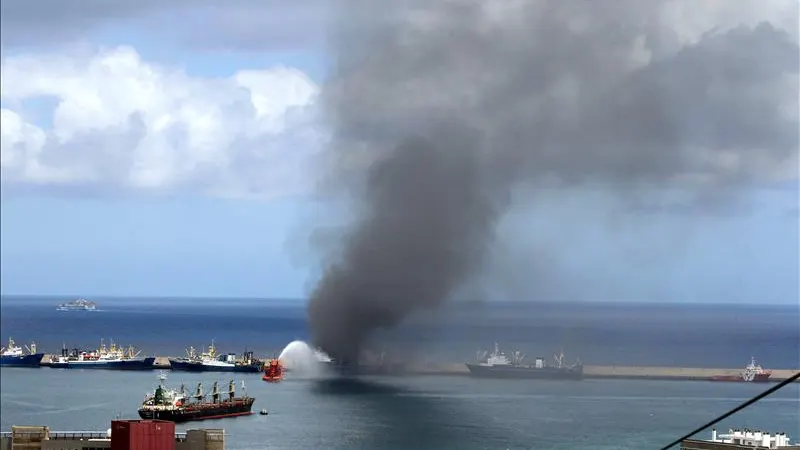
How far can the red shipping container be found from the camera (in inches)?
1619

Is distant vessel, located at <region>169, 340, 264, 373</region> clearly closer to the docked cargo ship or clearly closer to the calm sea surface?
the calm sea surface

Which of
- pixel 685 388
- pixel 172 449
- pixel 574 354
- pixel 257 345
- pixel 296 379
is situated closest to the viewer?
pixel 172 449

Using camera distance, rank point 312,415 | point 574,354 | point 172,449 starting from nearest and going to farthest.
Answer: point 172,449
point 312,415
point 574,354

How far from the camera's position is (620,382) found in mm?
117875

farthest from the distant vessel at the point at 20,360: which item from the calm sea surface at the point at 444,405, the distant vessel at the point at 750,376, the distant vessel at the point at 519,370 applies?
the distant vessel at the point at 750,376

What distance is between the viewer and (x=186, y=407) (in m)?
85.6

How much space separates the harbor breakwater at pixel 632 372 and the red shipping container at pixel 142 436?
84337 millimetres

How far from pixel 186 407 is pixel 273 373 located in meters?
34.5

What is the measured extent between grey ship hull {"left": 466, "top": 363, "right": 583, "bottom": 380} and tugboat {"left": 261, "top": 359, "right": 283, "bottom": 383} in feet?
53.9

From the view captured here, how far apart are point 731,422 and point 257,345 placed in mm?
103697

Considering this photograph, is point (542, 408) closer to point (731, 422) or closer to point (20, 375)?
point (731, 422)

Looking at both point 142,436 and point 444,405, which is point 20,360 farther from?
point 142,436

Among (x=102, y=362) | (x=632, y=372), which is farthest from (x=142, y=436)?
(x=102, y=362)

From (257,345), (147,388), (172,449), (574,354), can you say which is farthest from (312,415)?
(257,345)
